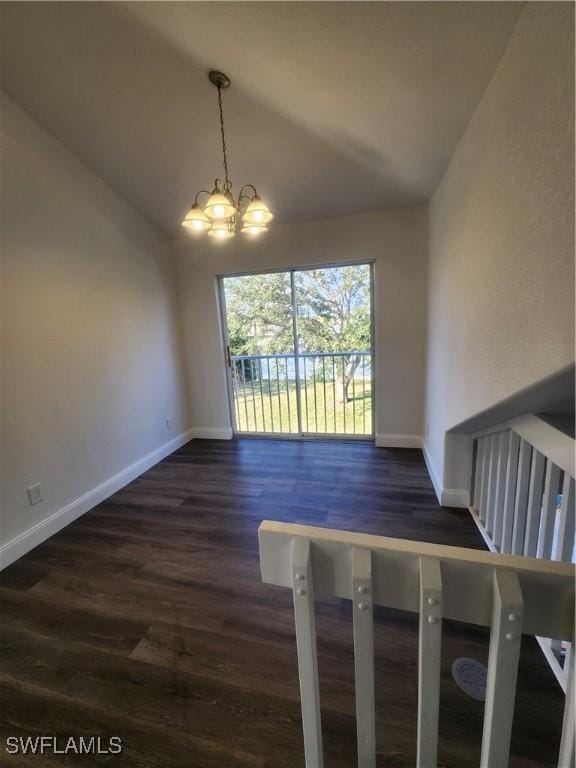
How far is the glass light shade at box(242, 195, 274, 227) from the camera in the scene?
1.78m

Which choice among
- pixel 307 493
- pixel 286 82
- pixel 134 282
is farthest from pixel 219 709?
pixel 134 282

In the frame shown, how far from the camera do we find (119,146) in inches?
89.9

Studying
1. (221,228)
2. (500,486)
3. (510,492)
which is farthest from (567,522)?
(221,228)

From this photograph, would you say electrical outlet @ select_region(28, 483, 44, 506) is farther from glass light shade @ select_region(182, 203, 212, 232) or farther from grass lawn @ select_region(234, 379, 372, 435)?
grass lawn @ select_region(234, 379, 372, 435)

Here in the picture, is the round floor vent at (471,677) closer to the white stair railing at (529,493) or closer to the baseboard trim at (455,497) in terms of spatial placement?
the white stair railing at (529,493)

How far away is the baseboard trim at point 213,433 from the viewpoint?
3850 mm

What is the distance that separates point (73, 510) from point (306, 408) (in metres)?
2.34

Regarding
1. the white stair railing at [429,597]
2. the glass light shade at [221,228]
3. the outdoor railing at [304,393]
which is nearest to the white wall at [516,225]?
the white stair railing at [429,597]

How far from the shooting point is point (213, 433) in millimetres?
3885

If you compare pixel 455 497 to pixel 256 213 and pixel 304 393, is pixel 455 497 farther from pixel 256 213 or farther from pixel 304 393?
pixel 256 213

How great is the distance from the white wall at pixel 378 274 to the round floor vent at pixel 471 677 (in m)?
2.17

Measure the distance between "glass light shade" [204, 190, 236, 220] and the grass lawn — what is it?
7.08 ft

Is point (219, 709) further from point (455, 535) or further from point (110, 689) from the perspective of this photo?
point (455, 535)

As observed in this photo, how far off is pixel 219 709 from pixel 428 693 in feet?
3.07
